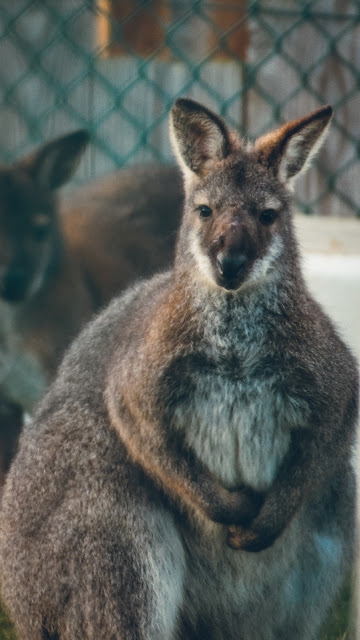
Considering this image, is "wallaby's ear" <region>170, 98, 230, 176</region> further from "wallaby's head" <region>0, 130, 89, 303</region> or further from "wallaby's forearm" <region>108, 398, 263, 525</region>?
"wallaby's head" <region>0, 130, 89, 303</region>

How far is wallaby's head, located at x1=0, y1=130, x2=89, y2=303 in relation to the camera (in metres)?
5.46

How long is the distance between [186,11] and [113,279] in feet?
4.69

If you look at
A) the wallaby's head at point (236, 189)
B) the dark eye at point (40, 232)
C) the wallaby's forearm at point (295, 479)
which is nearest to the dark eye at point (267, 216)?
the wallaby's head at point (236, 189)

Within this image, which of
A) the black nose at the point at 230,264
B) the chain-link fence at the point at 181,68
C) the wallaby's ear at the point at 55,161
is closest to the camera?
the black nose at the point at 230,264

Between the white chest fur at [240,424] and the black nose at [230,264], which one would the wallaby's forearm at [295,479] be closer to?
the white chest fur at [240,424]

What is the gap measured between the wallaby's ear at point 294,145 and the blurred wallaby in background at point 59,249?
2.16 m

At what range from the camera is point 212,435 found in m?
3.43

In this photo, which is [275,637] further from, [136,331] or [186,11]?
[186,11]

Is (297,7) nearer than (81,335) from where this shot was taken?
No

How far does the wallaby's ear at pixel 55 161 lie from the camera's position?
5.58m

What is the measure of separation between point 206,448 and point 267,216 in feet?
2.22

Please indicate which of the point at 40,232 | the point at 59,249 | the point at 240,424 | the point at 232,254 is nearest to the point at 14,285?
the point at 40,232

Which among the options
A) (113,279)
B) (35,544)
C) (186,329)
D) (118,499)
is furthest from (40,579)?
(113,279)

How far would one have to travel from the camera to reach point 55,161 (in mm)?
5699
